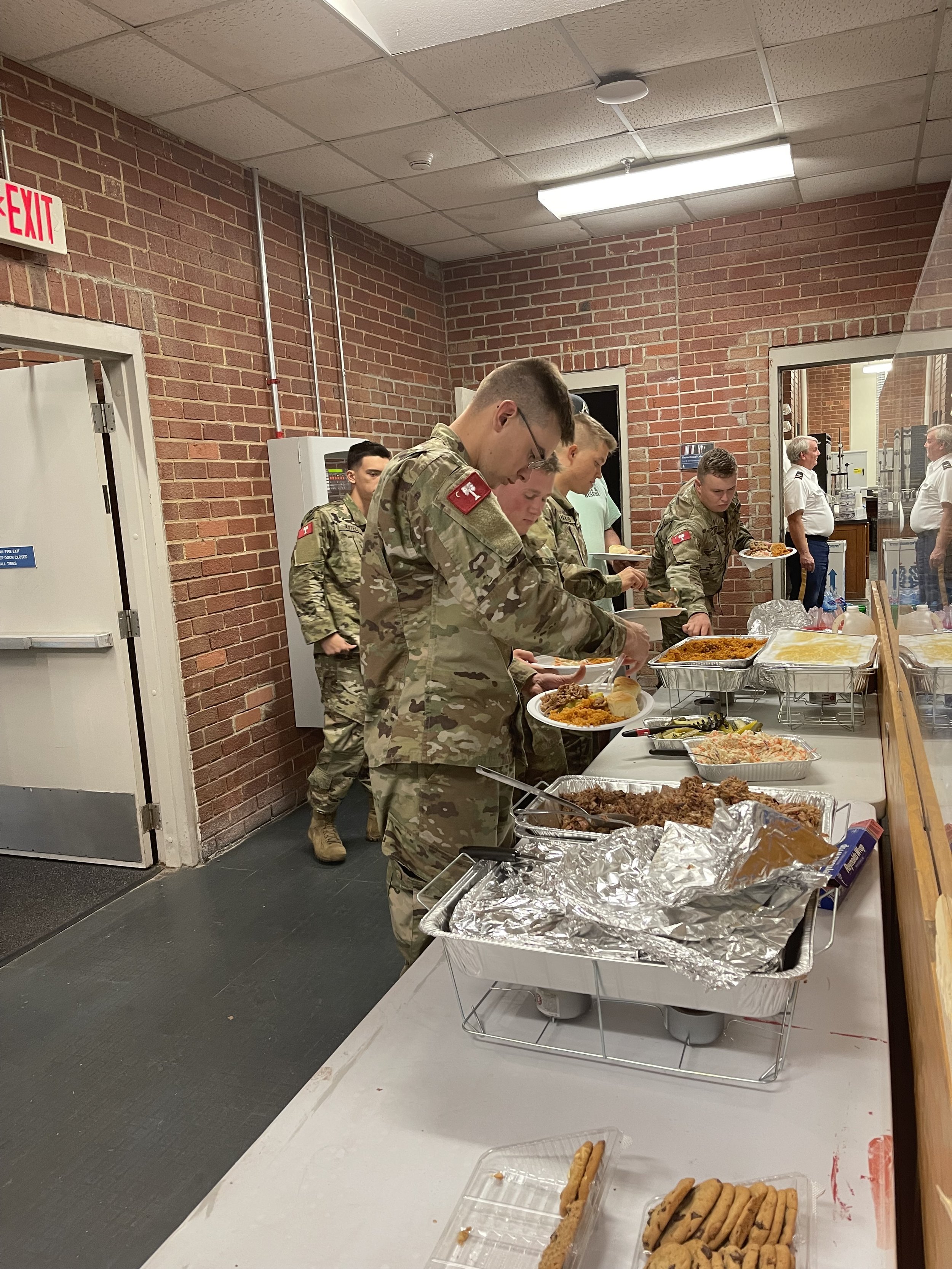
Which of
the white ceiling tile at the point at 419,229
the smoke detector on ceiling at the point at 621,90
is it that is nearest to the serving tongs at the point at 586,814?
the smoke detector on ceiling at the point at 621,90

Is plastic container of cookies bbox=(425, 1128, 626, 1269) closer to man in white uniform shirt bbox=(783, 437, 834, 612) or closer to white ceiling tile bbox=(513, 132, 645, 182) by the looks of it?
white ceiling tile bbox=(513, 132, 645, 182)

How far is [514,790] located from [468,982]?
2.20 ft

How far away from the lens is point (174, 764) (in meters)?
3.75

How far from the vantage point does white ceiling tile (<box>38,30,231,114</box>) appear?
2969 millimetres

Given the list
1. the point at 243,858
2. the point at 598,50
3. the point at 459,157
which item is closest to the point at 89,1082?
the point at 243,858

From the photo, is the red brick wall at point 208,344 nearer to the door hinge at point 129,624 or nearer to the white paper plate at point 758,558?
the door hinge at point 129,624

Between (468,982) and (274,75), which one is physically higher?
(274,75)

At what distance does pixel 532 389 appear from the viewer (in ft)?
5.97

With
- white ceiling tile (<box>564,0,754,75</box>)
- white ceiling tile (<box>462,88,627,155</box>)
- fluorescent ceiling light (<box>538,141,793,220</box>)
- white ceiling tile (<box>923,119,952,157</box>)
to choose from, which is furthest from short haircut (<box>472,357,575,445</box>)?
white ceiling tile (<box>923,119,952,157</box>)

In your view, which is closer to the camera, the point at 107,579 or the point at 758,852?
the point at 758,852

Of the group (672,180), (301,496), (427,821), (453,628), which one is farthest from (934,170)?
(427,821)

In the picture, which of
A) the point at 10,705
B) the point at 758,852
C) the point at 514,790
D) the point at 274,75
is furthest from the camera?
the point at 10,705

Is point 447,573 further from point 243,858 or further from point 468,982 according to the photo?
point 243,858

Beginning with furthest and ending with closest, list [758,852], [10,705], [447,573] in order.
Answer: [10,705]
[447,573]
[758,852]
